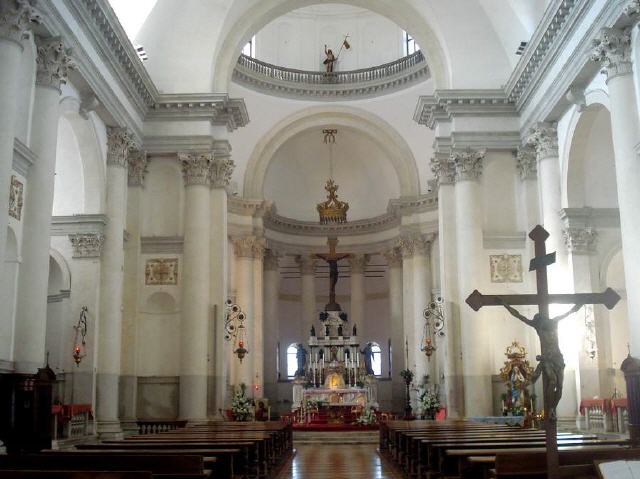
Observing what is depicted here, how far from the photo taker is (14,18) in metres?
13.6

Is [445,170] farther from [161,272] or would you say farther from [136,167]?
[136,167]

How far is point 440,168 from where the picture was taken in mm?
24016

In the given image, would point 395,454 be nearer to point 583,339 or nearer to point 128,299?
point 583,339

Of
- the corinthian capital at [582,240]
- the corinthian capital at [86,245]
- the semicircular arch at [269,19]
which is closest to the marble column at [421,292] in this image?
the semicircular arch at [269,19]

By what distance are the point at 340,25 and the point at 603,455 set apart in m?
32.7

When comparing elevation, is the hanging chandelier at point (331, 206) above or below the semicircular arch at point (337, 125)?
below

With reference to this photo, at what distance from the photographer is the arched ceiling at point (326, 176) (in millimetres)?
39000

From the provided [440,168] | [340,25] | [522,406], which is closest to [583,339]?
[522,406]

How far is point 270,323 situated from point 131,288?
14.9 metres

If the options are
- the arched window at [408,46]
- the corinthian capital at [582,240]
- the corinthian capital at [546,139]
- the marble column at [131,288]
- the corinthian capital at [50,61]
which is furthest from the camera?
the arched window at [408,46]

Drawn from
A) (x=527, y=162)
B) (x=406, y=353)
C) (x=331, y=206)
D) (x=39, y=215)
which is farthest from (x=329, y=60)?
(x=39, y=215)

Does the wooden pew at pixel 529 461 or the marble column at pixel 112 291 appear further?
the marble column at pixel 112 291

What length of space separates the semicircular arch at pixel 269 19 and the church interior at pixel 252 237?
70mm

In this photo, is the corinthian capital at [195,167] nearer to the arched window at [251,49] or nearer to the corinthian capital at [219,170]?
the corinthian capital at [219,170]
